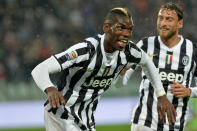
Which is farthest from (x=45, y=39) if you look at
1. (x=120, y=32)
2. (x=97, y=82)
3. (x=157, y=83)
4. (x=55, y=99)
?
(x=55, y=99)

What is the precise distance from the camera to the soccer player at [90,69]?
4031mm

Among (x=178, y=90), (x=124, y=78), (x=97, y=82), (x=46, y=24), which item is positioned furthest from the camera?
(x=46, y=24)

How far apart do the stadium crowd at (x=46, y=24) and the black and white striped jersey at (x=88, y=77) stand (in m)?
5.40

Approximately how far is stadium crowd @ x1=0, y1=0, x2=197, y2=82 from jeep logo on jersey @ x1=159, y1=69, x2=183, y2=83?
190 inches

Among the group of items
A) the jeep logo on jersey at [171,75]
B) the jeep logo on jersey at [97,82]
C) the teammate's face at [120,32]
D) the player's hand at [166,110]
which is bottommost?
the player's hand at [166,110]

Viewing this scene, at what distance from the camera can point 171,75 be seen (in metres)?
4.86

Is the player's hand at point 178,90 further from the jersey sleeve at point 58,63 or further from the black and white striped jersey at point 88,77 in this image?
the jersey sleeve at point 58,63

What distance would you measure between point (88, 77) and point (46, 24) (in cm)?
662

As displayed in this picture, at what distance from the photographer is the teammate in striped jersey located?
4.88 metres

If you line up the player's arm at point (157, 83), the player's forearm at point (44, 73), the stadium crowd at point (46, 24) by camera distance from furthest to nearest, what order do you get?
the stadium crowd at point (46, 24) < the player's arm at point (157, 83) < the player's forearm at point (44, 73)

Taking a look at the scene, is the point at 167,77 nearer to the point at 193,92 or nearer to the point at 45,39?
the point at 193,92

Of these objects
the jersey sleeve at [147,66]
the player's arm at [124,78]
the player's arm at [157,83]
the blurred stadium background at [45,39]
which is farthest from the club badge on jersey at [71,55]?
the blurred stadium background at [45,39]

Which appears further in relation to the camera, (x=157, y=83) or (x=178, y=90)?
(x=178, y=90)

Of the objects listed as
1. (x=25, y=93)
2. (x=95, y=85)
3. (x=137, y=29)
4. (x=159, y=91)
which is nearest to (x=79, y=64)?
(x=95, y=85)
